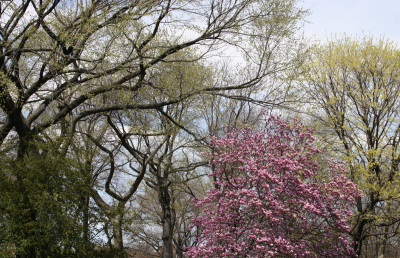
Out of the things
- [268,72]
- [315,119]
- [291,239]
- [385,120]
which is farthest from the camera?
[315,119]

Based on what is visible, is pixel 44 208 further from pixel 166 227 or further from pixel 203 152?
pixel 166 227

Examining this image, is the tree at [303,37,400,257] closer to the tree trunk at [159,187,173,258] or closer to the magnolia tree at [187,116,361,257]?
the magnolia tree at [187,116,361,257]

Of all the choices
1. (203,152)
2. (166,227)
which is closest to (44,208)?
(203,152)

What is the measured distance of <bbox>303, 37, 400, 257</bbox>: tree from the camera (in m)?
9.63

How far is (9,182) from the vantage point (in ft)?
22.1

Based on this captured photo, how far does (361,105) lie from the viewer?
10.6 metres

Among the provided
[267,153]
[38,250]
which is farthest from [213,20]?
[38,250]

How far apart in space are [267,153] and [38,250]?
535cm

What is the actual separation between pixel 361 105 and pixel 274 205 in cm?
578

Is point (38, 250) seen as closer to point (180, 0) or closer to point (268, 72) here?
point (180, 0)

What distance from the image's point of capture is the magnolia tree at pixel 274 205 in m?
6.85

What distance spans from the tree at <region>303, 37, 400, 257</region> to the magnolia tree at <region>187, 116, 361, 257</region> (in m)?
2.31

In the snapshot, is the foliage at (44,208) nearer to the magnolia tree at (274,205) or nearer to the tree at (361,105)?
the magnolia tree at (274,205)

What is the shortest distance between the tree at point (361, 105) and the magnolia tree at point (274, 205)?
231 cm
